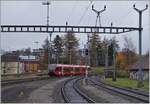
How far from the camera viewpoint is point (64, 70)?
9269 centimetres

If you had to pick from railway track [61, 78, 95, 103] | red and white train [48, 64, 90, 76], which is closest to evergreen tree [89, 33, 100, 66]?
red and white train [48, 64, 90, 76]

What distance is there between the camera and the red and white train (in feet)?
287

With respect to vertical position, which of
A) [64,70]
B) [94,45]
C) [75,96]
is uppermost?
[94,45]

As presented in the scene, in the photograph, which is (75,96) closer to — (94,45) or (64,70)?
(64,70)

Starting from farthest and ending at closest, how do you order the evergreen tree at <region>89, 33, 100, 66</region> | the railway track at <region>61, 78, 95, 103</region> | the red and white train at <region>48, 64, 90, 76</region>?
the evergreen tree at <region>89, 33, 100, 66</region>
the red and white train at <region>48, 64, 90, 76</region>
the railway track at <region>61, 78, 95, 103</region>

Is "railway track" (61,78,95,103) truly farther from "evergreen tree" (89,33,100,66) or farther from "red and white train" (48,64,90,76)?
"evergreen tree" (89,33,100,66)

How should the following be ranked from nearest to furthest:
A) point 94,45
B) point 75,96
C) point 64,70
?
point 75,96 → point 64,70 → point 94,45

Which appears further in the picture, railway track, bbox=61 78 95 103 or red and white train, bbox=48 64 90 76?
red and white train, bbox=48 64 90 76

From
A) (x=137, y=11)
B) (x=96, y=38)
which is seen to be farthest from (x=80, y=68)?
(x=96, y=38)

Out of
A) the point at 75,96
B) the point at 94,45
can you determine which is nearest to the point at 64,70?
the point at 75,96

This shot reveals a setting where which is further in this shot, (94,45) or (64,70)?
(94,45)

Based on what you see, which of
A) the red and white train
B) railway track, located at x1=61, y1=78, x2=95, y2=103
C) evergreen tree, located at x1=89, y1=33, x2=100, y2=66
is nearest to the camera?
railway track, located at x1=61, y1=78, x2=95, y2=103

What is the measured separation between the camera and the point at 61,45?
159m

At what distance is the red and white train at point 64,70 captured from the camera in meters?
87.6
